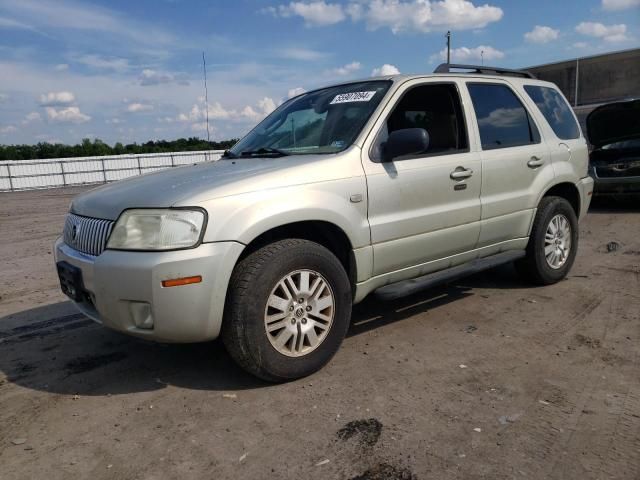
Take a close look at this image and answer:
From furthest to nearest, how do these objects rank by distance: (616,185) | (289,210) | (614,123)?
(614,123) → (616,185) → (289,210)

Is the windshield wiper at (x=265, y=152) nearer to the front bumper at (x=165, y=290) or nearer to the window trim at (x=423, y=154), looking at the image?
the window trim at (x=423, y=154)

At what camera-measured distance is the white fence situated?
84.0ft

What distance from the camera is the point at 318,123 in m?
3.93

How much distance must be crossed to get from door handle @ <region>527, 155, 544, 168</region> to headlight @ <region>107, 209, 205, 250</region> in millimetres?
3091

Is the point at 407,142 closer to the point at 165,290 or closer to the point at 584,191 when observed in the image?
the point at 165,290

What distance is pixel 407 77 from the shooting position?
3.96 meters

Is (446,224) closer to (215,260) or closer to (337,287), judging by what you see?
(337,287)

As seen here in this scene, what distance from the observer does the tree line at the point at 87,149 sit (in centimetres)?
4478

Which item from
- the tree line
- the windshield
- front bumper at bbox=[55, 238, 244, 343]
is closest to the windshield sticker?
the windshield

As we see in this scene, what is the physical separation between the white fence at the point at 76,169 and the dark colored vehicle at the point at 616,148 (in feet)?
58.0

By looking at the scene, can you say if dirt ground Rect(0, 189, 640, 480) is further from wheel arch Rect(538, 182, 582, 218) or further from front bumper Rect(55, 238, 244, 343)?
wheel arch Rect(538, 182, 582, 218)

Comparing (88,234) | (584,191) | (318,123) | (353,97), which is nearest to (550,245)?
(584,191)

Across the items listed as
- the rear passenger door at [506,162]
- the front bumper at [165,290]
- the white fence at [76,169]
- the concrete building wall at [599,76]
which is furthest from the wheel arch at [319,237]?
the concrete building wall at [599,76]

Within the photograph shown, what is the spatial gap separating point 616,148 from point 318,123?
307 inches
